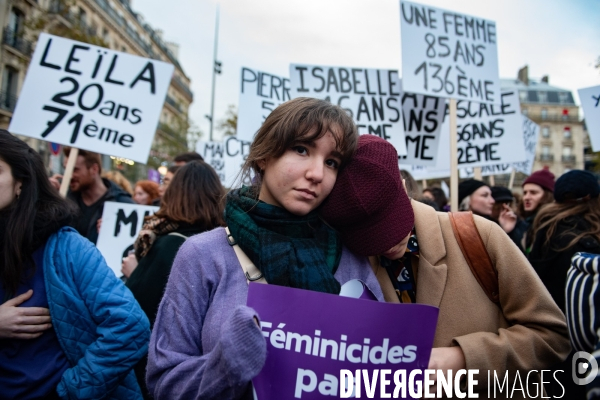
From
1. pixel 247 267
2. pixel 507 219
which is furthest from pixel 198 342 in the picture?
pixel 507 219

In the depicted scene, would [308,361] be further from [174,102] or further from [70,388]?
[174,102]

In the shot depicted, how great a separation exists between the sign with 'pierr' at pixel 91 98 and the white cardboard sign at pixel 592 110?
3647mm

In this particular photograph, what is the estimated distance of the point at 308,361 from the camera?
4.02ft

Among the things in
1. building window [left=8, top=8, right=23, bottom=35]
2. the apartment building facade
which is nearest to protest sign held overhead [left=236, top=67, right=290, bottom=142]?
building window [left=8, top=8, right=23, bottom=35]

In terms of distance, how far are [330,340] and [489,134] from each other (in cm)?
472

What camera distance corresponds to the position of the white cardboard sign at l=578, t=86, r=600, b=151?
12.8ft

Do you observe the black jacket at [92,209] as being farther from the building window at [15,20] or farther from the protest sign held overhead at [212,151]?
the building window at [15,20]

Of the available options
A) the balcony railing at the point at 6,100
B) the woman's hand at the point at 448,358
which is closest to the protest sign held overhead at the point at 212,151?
the woman's hand at the point at 448,358

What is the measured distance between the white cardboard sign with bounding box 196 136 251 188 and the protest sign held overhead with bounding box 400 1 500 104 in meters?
1.88

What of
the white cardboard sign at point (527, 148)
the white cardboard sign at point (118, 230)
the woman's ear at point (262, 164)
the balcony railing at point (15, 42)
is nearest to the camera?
the woman's ear at point (262, 164)

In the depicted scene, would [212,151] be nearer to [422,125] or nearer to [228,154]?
[228,154]

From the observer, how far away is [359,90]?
5.04m

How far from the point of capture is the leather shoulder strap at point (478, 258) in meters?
1.70

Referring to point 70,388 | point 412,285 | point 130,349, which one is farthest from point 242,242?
point 70,388
